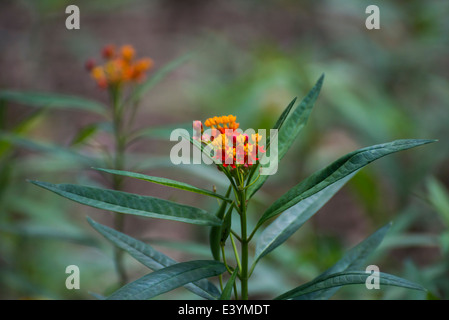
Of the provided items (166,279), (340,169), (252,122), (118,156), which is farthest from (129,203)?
(252,122)

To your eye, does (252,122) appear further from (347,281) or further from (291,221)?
(347,281)

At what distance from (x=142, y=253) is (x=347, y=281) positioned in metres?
0.31

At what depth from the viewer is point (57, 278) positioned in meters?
1.60

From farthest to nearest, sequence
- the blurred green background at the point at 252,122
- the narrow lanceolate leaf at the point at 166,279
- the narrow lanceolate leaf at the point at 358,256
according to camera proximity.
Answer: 1. the blurred green background at the point at 252,122
2. the narrow lanceolate leaf at the point at 358,256
3. the narrow lanceolate leaf at the point at 166,279

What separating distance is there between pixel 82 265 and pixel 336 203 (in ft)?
4.30

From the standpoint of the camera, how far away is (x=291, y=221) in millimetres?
777

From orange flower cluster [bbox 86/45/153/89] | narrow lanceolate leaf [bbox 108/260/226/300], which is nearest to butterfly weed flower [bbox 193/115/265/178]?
narrow lanceolate leaf [bbox 108/260/226/300]

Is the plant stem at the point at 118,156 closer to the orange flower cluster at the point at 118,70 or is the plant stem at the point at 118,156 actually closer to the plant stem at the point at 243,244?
the orange flower cluster at the point at 118,70

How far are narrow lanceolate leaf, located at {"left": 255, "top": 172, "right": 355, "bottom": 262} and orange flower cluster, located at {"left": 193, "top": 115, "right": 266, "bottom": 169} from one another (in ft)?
0.53

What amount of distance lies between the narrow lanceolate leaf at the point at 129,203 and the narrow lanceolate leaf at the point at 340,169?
0.35 ft

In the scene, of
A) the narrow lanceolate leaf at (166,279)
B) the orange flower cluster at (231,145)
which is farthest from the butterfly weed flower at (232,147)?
the narrow lanceolate leaf at (166,279)

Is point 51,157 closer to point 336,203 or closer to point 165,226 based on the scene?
point 165,226

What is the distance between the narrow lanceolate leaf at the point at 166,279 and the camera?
0.58 m
